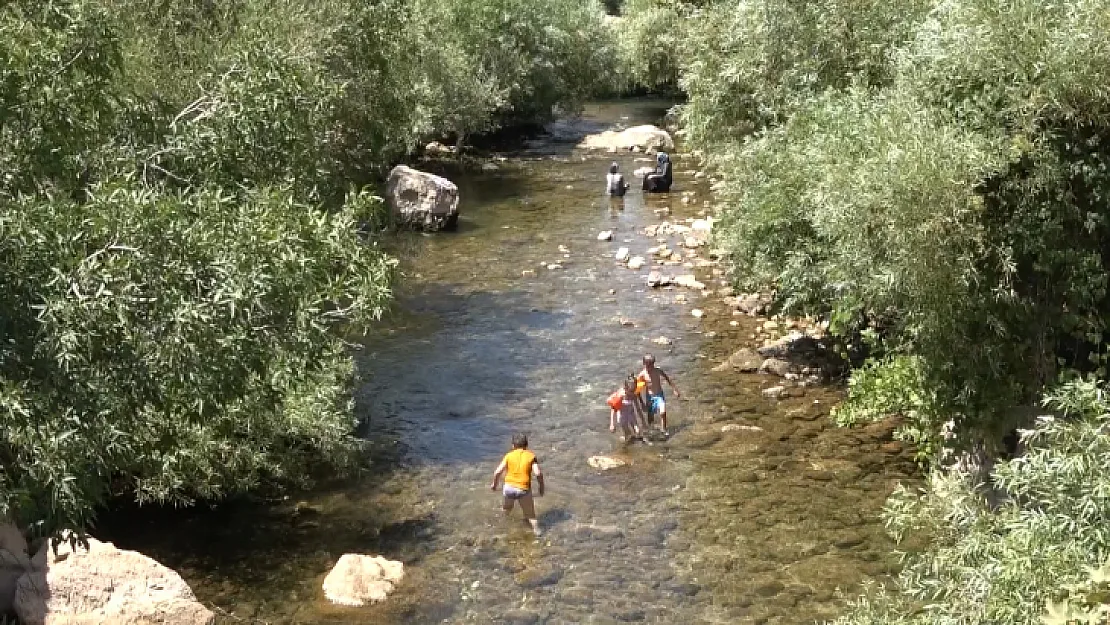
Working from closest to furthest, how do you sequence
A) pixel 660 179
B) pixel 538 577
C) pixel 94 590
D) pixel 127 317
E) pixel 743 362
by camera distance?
pixel 127 317 < pixel 94 590 < pixel 538 577 < pixel 743 362 < pixel 660 179

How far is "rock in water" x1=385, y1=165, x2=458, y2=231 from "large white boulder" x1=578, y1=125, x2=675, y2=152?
17.8 m

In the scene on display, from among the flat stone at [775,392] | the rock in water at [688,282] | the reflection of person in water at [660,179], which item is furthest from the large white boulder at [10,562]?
the reflection of person in water at [660,179]

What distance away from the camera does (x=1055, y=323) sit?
44.5 feet

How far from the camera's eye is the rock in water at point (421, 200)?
3491cm

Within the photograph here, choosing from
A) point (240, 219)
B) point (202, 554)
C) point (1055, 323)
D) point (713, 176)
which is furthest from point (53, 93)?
point (713, 176)

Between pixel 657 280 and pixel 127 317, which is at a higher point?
pixel 127 317

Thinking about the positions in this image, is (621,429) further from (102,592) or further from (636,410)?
(102,592)

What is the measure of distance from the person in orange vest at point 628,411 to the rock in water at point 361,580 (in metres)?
5.83

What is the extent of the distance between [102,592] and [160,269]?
16.8 ft

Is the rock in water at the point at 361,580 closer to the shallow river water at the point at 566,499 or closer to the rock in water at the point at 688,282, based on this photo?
the shallow river water at the point at 566,499

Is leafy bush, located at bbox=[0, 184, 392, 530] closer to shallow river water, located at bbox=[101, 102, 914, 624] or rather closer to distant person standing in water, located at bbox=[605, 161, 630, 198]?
shallow river water, located at bbox=[101, 102, 914, 624]

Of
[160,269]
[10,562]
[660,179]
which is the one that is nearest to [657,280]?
[660,179]

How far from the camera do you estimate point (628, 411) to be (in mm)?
18719

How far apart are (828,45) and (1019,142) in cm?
910
